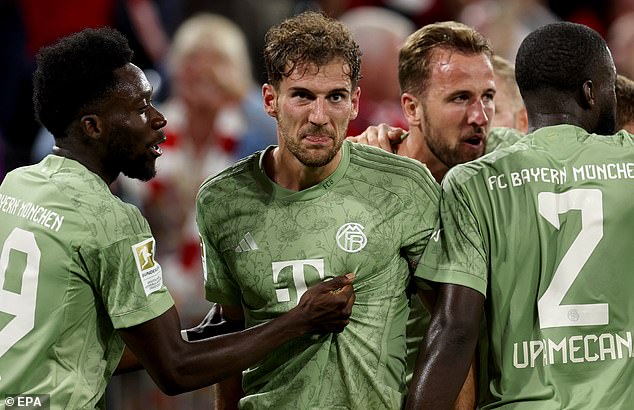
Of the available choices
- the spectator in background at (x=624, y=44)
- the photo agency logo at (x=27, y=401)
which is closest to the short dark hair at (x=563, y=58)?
the photo agency logo at (x=27, y=401)

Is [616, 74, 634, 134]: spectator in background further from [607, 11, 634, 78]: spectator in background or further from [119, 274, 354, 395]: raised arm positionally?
[607, 11, 634, 78]: spectator in background

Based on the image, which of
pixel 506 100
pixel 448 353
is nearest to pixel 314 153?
pixel 448 353

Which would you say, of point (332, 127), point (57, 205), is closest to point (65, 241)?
point (57, 205)

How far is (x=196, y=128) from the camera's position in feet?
28.4

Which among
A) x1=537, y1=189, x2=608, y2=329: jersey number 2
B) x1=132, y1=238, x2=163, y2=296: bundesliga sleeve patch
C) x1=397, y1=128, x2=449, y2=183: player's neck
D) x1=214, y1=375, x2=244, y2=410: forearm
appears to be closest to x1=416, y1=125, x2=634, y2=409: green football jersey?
x1=537, y1=189, x2=608, y2=329: jersey number 2

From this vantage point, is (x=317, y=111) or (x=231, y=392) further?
(x=231, y=392)

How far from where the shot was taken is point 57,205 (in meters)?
3.68

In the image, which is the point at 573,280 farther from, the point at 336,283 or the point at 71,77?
the point at 71,77

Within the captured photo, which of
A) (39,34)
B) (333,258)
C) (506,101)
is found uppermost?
(39,34)

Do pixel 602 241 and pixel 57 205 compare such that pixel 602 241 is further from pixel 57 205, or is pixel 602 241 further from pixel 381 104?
pixel 381 104

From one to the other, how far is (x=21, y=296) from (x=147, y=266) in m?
0.43

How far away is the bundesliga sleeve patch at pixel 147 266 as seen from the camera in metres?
3.70

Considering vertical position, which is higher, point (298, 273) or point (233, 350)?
point (298, 273)

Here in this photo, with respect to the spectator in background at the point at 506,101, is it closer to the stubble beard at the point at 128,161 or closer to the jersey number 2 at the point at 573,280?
the jersey number 2 at the point at 573,280
